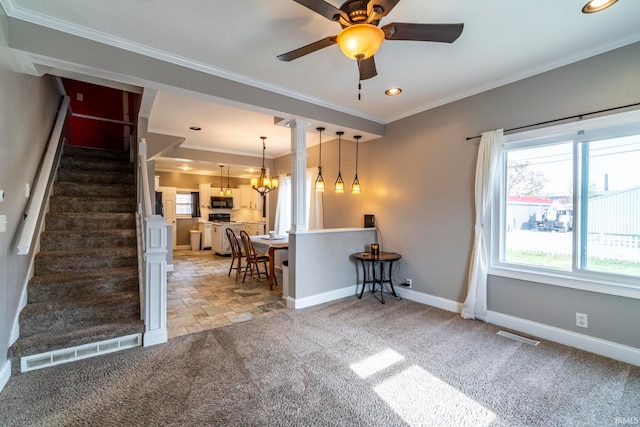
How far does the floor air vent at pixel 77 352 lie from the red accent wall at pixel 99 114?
11.1 feet

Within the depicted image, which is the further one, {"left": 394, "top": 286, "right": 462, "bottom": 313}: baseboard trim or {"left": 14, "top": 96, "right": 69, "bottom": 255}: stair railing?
{"left": 394, "top": 286, "right": 462, "bottom": 313}: baseboard trim

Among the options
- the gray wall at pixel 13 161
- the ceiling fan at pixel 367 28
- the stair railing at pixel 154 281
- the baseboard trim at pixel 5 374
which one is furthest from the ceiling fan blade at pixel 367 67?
the baseboard trim at pixel 5 374

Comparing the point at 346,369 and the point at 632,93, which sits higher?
the point at 632,93

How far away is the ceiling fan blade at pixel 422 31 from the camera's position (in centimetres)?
175

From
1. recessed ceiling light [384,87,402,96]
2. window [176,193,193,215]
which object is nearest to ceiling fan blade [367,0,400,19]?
recessed ceiling light [384,87,402,96]

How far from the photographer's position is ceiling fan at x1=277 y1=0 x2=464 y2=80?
1628mm

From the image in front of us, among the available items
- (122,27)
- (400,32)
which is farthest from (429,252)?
(122,27)

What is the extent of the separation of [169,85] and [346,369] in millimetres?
3078

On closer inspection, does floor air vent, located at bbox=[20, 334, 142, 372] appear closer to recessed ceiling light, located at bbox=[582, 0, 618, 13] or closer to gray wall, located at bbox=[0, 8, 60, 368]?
gray wall, located at bbox=[0, 8, 60, 368]

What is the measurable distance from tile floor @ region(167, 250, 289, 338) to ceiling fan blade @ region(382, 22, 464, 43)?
3.22m

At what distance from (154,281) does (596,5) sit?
4208 mm

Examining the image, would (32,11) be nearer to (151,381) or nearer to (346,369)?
(151,381)

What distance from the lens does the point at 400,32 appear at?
1809 mm

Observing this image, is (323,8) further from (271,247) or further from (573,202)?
(271,247)
